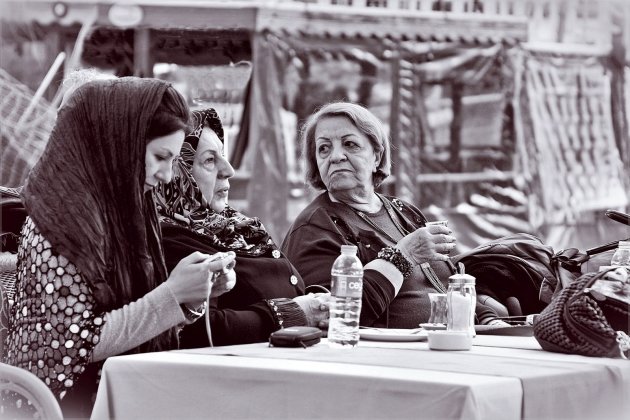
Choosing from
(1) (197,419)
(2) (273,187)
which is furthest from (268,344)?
(2) (273,187)

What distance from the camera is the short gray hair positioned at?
13.8 ft

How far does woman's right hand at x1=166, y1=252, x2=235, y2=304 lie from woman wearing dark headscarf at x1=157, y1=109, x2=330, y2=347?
1.10ft

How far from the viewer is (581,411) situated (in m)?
2.22

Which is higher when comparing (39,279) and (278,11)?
(278,11)

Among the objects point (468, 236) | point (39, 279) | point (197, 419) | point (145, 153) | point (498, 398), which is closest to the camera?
point (498, 398)

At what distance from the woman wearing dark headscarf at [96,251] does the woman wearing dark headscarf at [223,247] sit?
269 millimetres

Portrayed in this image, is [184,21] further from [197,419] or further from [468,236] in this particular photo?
[197,419]

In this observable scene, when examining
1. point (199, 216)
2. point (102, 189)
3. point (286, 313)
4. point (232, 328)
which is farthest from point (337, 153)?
point (102, 189)

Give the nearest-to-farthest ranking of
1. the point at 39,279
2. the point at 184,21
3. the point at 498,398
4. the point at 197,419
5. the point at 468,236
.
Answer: the point at 498,398 → the point at 197,419 → the point at 39,279 → the point at 184,21 → the point at 468,236

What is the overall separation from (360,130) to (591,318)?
6.07ft

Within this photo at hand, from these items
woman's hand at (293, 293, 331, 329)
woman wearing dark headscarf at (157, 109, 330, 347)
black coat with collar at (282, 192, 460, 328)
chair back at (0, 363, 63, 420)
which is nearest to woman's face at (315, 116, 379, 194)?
black coat with collar at (282, 192, 460, 328)

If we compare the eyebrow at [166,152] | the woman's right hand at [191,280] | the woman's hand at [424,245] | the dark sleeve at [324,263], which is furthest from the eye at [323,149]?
the woman's right hand at [191,280]

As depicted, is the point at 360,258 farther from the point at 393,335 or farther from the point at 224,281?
the point at 224,281

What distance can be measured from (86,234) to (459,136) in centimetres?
824
